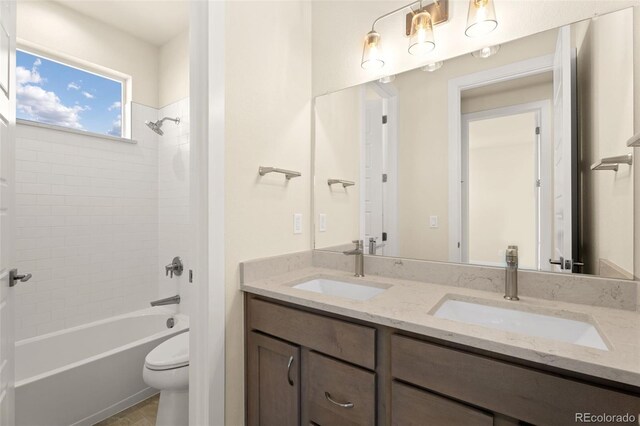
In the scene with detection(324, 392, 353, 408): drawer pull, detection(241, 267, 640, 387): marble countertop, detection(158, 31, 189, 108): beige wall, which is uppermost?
detection(158, 31, 189, 108): beige wall

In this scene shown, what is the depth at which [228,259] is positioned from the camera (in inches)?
52.3

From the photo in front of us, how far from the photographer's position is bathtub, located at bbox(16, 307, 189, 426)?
62.6 inches

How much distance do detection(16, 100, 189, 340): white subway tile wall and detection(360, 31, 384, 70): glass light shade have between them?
1.70 m

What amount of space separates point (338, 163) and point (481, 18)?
0.93 metres

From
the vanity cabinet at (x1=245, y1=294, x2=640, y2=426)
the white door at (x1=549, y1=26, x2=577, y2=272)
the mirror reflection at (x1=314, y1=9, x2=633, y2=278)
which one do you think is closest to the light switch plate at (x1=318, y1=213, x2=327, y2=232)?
the mirror reflection at (x1=314, y1=9, x2=633, y2=278)

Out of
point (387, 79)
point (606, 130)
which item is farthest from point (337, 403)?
point (387, 79)

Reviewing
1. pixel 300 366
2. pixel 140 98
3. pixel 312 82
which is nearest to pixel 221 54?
pixel 312 82

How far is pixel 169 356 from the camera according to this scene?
166 cm

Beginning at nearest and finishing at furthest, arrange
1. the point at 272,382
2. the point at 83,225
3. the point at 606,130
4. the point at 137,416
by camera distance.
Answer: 1. the point at 606,130
2. the point at 272,382
3. the point at 137,416
4. the point at 83,225

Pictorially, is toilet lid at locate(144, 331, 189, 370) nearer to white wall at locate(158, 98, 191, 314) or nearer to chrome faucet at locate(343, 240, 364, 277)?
white wall at locate(158, 98, 191, 314)

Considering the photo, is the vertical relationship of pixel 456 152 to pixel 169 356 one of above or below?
above

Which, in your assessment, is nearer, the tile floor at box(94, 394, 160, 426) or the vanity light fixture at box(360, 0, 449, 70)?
the vanity light fixture at box(360, 0, 449, 70)

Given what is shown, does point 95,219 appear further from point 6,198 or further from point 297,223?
point 297,223

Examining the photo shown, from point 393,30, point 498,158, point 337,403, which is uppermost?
point 393,30
